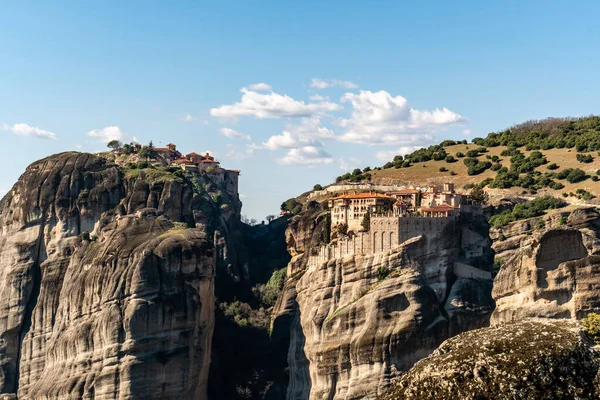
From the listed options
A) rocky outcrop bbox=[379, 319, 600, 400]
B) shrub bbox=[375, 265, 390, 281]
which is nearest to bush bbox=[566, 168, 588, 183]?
shrub bbox=[375, 265, 390, 281]

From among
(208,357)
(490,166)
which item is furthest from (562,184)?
(208,357)

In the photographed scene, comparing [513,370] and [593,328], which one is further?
[593,328]

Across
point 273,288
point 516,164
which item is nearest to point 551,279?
point 516,164

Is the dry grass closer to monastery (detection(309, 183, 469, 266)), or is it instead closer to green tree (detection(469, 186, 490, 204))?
green tree (detection(469, 186, 490, 204))

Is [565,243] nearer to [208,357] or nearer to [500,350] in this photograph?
[208,357]

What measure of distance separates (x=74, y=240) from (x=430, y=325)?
39.1m

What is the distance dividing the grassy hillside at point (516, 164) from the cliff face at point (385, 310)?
1212 centimetres

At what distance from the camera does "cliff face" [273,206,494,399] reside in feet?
322

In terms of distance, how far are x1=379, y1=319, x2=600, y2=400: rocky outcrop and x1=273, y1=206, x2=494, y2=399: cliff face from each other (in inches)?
1803

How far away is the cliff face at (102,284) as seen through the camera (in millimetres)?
100688

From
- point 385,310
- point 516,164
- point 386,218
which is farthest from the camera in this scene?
point 516,164

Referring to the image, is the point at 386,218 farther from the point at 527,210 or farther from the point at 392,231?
the point at 527,210

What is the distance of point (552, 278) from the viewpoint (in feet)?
296

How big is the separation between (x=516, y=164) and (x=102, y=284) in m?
47.1
